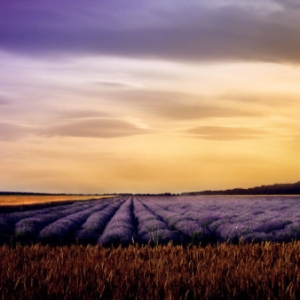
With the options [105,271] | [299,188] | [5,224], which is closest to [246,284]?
[105,271]

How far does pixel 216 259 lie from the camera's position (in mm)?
7617

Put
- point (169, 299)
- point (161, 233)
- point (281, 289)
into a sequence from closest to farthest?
1. point (169, 299)
2. point (281, 289)
3. point (161, 233)

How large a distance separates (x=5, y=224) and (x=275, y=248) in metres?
12.8

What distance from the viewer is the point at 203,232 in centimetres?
1565

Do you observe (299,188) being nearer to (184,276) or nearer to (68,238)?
(68,238)

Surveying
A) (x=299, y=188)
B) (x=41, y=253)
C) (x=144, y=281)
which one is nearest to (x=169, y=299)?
(x=144, y=281)

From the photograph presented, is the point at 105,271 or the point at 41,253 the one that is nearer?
the point at 105,271

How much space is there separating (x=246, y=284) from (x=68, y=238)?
11262 mm

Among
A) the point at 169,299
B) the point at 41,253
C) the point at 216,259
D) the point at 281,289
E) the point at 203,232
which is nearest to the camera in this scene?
the point at 169,299

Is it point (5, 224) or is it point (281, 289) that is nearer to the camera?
point (281, 289)

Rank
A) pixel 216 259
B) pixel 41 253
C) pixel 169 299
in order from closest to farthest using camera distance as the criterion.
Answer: pixel 169 299, pixel 216 259, pixel 41 253

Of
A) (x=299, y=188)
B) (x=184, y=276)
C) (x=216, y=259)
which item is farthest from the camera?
(x=299, y=188)

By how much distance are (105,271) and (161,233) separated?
8.29 meters

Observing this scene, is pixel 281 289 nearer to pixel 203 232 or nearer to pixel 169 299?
pixel 169 299
